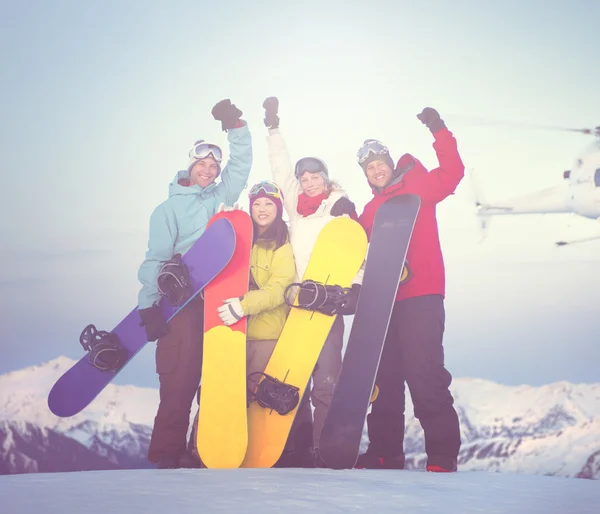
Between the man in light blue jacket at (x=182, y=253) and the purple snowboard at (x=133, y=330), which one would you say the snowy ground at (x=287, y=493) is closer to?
the man in light blue jacket at (x=182, y=253)

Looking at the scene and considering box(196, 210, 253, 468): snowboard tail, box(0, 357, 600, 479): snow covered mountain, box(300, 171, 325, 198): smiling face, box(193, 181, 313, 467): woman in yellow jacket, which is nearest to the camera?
box(196, 210, 253, 468): snowboard tail

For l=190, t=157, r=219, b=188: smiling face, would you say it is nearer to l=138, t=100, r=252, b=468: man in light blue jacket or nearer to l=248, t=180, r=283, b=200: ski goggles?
l=138, t=100, r=252, b=468: man in light blue jacket

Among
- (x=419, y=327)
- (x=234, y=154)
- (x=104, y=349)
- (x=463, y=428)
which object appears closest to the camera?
(x=419, y=327)

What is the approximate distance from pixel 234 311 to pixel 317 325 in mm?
360

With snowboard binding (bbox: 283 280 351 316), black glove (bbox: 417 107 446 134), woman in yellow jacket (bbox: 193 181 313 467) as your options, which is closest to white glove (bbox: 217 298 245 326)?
woman in yellow jacket (bbox: 193 181 313 467)

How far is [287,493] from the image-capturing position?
1646 millimetres

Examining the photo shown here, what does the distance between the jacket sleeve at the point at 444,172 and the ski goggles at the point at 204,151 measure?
97cm

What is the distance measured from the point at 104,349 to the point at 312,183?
3.92 ft

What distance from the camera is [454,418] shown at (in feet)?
7.53

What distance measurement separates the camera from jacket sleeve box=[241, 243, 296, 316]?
2543 millimetres

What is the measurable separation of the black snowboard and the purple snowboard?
2.07ft

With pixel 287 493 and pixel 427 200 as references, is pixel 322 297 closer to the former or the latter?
pixel 427 200

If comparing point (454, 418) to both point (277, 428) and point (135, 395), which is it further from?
point (135, 395)

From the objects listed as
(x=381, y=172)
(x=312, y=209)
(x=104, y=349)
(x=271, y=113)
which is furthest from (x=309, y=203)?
(x=104, y=349)
